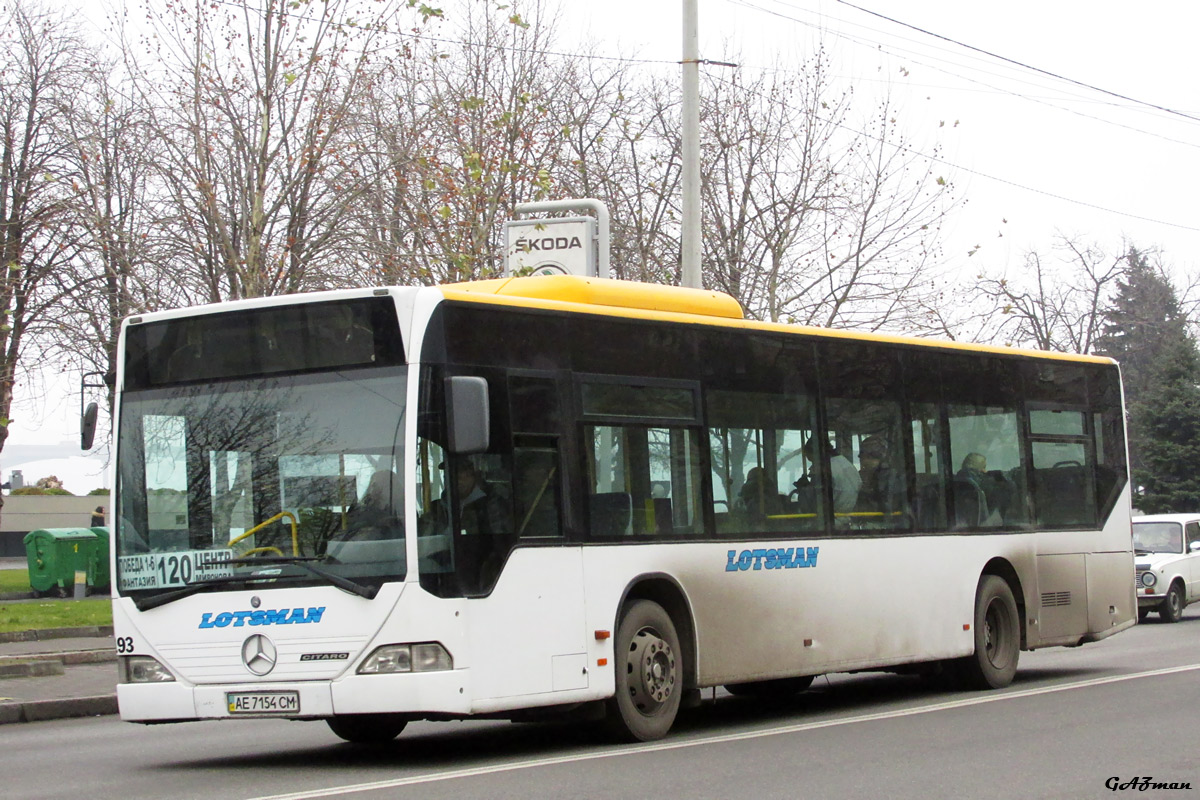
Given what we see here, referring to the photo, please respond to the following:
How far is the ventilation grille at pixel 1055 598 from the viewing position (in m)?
15.3

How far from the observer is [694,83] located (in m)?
18.6

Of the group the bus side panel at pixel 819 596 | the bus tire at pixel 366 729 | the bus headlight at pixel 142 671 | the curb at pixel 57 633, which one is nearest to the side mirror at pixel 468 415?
the bus side panel at pixel 819 596

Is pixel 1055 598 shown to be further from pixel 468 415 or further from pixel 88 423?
pixel 88 423

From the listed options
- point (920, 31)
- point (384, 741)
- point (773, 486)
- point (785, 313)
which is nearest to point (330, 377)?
point (384, 741)

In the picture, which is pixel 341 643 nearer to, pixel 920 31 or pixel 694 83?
pixel 694 83

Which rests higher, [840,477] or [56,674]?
[840,477]

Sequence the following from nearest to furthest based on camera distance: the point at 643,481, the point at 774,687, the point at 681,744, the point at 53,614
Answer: the point at 681,744
the point at 643,481
the point at 774,687
the point at 53,614

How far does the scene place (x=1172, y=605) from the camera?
2484 centimetres

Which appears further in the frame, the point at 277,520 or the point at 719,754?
the point at 719,754

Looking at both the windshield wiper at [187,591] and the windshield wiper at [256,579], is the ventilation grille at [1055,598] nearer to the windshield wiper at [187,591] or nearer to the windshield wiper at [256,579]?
the windshield wiper at [256,579]

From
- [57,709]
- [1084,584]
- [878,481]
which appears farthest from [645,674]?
[1084,584]

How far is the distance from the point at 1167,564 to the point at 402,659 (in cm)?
1830

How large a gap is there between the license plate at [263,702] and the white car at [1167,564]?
17.6 m

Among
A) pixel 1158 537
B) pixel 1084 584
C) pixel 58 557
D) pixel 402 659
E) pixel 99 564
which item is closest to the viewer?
pixel 402 659
